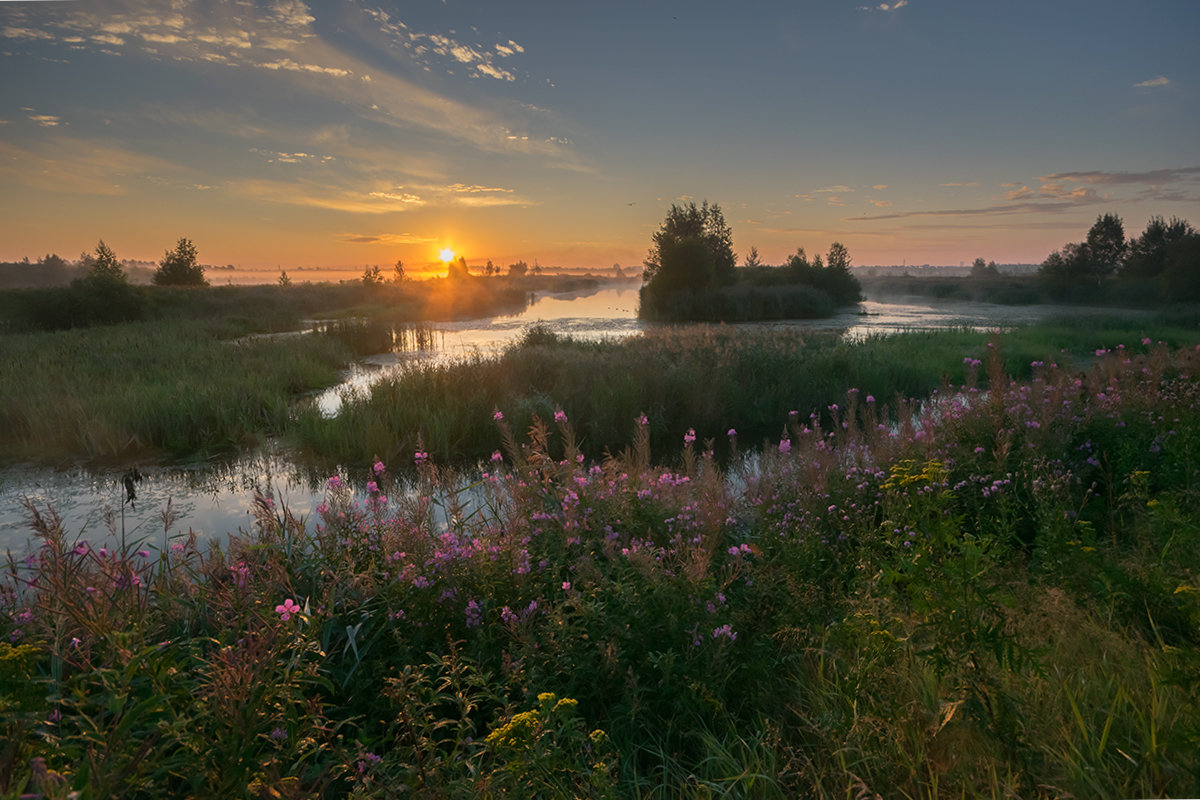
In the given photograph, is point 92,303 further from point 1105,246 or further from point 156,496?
point 1105,246

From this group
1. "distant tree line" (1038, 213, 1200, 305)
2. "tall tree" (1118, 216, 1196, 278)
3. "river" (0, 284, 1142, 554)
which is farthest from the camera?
"tall tree" (1118, 216, 1196, 278)

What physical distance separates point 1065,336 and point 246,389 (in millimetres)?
21638

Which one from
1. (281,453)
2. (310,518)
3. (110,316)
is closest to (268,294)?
(110,316)

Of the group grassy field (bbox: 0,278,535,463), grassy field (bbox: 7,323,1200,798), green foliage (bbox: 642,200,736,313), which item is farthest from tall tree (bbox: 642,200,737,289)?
grassy field (bbox: 7,323,1200,798)

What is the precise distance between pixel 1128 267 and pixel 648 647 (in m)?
37.5

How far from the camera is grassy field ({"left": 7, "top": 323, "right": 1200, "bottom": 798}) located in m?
1.87

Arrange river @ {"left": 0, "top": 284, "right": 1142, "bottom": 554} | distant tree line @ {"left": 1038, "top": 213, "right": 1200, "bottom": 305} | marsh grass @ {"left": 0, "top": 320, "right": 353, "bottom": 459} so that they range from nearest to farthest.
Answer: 1. river @ {"left": 0, "top": 284, "right": 1142, "bottom": 554}
2. marsh grass @ {"left": 0, "top": 320, "right": 353, "bottom": 459}
3. distant tree line @ {"left": 1038, "top": 213, "right": 1200, "bottom": 305}

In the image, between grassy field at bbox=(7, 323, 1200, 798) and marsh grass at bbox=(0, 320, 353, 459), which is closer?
grassy field at bbox=(7, 323, 1200, 798)

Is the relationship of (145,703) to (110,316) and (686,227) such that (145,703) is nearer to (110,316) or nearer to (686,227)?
(110,316)

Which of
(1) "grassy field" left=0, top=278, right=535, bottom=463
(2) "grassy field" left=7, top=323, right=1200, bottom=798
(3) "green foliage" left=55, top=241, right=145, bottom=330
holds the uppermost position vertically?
(3) "green foliage" left=55, top=241, right=145, bottom=330

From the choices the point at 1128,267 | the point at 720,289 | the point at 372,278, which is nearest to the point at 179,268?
the point at 372,278

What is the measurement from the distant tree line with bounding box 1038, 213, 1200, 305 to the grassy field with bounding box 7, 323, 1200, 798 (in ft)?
71.4

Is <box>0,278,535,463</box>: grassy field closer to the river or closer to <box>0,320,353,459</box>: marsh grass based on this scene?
<box>0,320,353,459</box>: marsh grass

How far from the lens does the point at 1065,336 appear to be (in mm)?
17031
